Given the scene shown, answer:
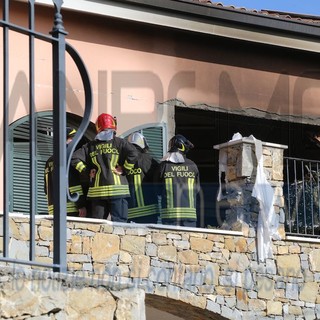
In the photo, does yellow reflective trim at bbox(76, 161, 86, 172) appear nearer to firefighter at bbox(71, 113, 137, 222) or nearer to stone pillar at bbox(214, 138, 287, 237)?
firefighter at bbox(71, 113, 137, 222)

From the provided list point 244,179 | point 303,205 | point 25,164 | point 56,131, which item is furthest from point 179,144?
point 56,131

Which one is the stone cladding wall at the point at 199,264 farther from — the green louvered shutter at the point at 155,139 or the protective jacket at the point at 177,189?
the green louvered shutter at the point at 155,139

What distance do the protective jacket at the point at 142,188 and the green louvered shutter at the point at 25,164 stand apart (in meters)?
1.45

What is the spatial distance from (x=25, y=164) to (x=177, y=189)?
7.78 ft

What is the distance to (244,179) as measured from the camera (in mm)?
11828

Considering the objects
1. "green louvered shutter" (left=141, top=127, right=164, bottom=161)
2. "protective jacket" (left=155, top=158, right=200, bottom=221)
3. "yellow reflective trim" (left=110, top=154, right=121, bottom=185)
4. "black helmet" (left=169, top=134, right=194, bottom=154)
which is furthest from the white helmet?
"green louvered shutter" (left=141, top=127, right=164, bottom=161)

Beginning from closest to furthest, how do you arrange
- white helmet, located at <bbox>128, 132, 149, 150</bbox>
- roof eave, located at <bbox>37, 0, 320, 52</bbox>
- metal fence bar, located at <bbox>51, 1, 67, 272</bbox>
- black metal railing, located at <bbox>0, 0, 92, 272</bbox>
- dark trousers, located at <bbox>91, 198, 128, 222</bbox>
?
black metal railing, located at <bbox>0, 0, 92, 272</bbox> → metal fence bar, located at <bbox>51, 1, 67, 272</bbox> → dark trousers, located at <bbox>91, 198, 128, 222</bbox> → white helmet, located at <bbox>128, 132, 149, 150</bbox> → roof eave, located at <bbox>37, 0, 320, 52</bbox>

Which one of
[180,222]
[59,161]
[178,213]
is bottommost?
[180,222]

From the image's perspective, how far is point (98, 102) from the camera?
13.2 m

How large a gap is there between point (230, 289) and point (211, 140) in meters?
5.15

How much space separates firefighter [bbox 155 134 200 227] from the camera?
36.4 feet

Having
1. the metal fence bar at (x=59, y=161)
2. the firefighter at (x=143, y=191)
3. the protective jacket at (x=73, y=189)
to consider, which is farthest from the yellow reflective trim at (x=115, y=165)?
the metal fence bar at (x=59, y=161)

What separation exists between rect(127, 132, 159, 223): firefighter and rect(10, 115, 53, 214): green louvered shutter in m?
1.45

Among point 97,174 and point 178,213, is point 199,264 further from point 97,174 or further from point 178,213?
point 97,174
